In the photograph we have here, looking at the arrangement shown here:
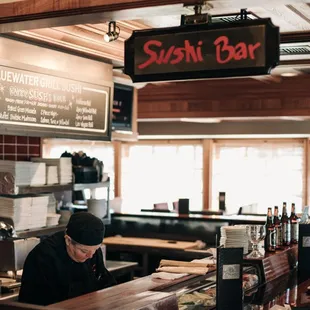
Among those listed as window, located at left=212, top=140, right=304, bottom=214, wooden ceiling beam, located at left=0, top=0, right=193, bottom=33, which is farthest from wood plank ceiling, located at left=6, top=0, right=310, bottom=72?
window, located at left=212, top=140, right=304, bottom=214

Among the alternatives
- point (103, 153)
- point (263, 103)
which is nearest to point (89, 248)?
point (263, 103)

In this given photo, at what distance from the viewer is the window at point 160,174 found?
1153 cm

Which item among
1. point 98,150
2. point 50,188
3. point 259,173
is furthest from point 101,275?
point 98,150

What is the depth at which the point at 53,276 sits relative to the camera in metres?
3.69

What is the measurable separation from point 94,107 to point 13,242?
1386 mm

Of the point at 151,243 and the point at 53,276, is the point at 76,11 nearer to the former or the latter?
the point at 53,276

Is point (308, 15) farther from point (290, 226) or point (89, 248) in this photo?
point (89, 248)

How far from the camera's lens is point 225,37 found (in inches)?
118

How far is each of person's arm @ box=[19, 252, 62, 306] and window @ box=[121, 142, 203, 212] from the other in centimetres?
784

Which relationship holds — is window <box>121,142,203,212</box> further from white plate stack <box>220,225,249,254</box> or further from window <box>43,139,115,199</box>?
white plate stack <box>220,225,249,254</box>

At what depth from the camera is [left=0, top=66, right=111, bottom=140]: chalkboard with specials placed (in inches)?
179

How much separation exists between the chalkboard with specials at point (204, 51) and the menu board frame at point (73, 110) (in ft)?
5.09

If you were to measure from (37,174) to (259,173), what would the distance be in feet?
21.6

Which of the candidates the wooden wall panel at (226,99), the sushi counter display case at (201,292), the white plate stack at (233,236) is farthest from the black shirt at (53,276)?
the wooden wall panel at (226,99)
